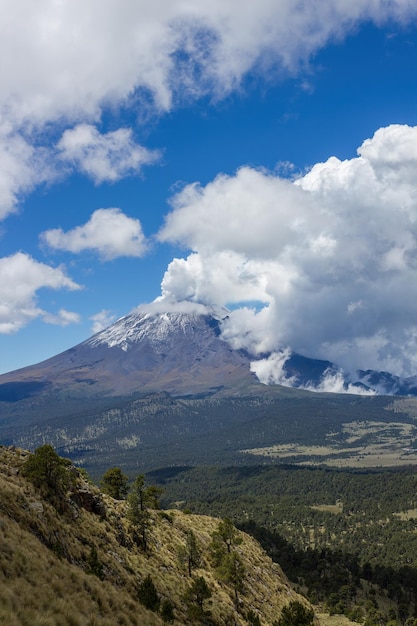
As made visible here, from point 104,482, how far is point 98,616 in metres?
52.1

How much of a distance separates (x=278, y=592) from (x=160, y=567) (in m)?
31.5

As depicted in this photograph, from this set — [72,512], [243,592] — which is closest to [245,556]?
[243,592]

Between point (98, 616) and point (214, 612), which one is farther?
point (214, 612)

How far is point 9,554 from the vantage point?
27734mm

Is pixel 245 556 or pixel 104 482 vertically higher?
pixel 104 482

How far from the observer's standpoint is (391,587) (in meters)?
130

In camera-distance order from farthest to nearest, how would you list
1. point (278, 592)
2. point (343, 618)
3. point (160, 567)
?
point (343, 618) → point (278, 592) → point (160, 567)

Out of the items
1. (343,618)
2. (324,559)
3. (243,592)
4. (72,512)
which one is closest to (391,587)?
(324,559)

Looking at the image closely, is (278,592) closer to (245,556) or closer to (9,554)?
(245,556)

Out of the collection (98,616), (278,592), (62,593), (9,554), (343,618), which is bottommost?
(343,618)

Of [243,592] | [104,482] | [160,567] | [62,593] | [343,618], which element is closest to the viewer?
[62,593]

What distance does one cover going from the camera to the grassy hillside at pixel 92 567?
84.2 ft

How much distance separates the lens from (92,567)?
3762 centimetres

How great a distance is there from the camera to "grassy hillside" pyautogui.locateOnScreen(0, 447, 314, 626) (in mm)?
25656
